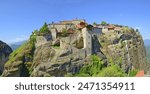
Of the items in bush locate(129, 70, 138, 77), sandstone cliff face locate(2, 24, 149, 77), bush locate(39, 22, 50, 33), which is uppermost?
bush locate(39, 22, 50, 33)

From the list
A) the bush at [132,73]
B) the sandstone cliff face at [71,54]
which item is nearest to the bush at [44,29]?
the sandstone cliff face at [71,54]

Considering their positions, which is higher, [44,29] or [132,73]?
[44,29]

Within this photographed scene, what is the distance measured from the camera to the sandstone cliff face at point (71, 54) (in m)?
12.6

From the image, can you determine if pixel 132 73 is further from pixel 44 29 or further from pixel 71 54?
pixel 44 29

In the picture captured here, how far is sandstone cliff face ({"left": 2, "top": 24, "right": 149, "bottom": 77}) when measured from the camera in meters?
12.6

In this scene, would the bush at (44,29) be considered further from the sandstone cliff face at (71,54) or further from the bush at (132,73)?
the bush at (132,73)

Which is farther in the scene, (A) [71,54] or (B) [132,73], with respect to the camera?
(B) [132,73]

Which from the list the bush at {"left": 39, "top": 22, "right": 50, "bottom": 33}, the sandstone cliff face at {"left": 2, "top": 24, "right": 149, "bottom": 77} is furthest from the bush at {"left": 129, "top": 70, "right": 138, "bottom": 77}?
the bush at {"left": 39, "top": 22, "right": 50, "bottom": 33}

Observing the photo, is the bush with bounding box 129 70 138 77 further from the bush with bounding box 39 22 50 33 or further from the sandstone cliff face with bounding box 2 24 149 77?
the bush with bounding box 39 22 50 33

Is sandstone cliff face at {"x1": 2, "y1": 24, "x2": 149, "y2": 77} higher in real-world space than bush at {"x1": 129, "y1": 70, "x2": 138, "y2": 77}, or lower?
higher

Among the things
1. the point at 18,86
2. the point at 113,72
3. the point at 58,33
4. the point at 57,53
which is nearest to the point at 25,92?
the point at 18,86

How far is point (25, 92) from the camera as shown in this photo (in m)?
1.17

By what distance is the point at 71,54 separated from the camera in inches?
496

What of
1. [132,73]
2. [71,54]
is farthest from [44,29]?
[132,73]
